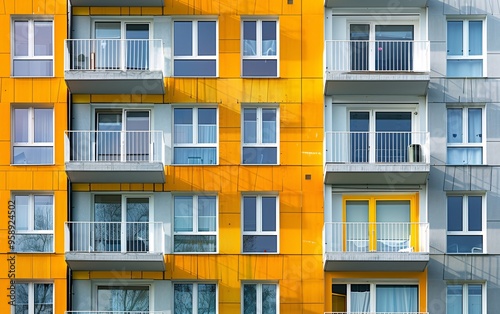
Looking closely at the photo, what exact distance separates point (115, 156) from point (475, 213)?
9693 millimetres

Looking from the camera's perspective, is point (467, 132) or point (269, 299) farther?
point (467, 132)

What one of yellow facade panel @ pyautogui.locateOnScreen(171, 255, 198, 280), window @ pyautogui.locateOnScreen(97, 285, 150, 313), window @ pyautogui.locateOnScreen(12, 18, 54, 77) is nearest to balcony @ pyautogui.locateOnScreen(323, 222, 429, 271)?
yellow facade panel @ pyautogui.locateOnScreen(171, 255, 198, 280)

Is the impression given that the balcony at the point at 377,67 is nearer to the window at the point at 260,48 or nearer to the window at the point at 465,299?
the window at the point at 260,48

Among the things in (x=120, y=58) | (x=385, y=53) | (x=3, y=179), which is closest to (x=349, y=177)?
(x=385, y=53)

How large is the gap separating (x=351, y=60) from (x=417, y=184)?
3.75 m

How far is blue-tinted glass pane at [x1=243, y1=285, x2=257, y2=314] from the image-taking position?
2888 cm

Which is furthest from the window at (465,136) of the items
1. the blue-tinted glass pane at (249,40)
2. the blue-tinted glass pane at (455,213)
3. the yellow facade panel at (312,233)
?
the blue-tinted glass pane at (249,40)

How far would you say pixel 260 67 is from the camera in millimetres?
29672

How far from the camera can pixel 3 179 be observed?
2906cm

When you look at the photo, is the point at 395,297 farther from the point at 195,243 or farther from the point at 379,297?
the point at 195,243

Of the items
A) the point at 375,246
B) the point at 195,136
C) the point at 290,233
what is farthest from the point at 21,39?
the point at 375,246

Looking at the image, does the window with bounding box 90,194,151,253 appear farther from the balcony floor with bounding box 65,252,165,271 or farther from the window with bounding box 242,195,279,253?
the window with bounding box 242,195,279,253

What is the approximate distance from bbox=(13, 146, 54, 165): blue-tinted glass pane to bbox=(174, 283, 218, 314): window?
4.84 meters

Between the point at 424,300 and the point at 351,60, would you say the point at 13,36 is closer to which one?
the point at 351,60
